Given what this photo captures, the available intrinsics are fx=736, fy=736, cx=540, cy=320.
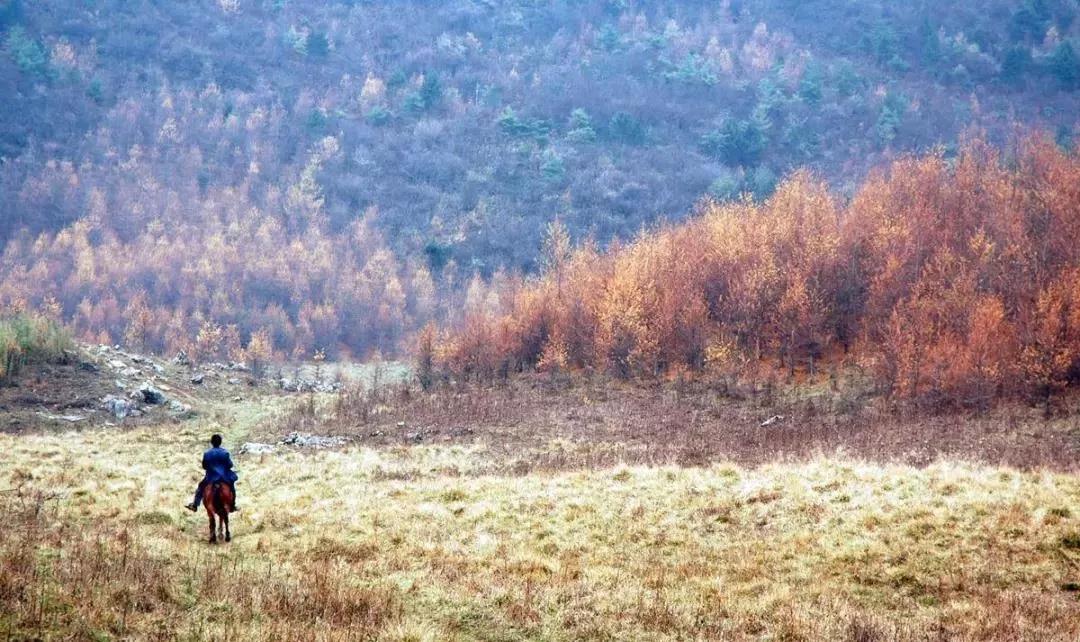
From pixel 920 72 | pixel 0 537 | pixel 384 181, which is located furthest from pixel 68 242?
pixel 920 72

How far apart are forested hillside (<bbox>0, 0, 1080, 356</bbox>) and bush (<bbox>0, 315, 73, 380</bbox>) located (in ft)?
145

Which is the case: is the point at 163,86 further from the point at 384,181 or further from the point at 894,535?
the point at 894,535

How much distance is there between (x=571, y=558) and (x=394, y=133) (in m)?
144

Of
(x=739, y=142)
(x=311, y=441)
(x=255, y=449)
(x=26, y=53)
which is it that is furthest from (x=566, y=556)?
(x=26, y=53)

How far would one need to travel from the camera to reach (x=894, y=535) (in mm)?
12133

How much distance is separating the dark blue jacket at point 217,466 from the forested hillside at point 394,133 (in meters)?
74.7

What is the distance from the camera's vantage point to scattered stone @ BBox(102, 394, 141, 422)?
1350 inches

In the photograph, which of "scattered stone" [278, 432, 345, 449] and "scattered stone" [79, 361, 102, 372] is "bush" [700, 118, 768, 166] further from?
"scattered stone" [278, 432, 345, 449]

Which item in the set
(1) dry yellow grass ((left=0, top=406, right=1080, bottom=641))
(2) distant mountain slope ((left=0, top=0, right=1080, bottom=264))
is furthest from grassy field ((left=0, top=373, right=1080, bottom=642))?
(2) distant mountain slope ((left=0, top=0, right=1080, bottom=264))

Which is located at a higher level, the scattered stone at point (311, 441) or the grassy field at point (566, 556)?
the grassy field at point (566, 556)

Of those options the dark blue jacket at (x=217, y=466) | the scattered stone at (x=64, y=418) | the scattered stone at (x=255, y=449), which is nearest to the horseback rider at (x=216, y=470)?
the dark blue jacket at (x=217, y=466)

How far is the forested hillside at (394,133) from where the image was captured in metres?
106

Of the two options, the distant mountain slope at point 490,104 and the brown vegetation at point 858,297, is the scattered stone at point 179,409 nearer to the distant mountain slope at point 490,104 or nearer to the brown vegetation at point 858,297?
the brown vegetation at point 858,297

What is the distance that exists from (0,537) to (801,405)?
108 ft
